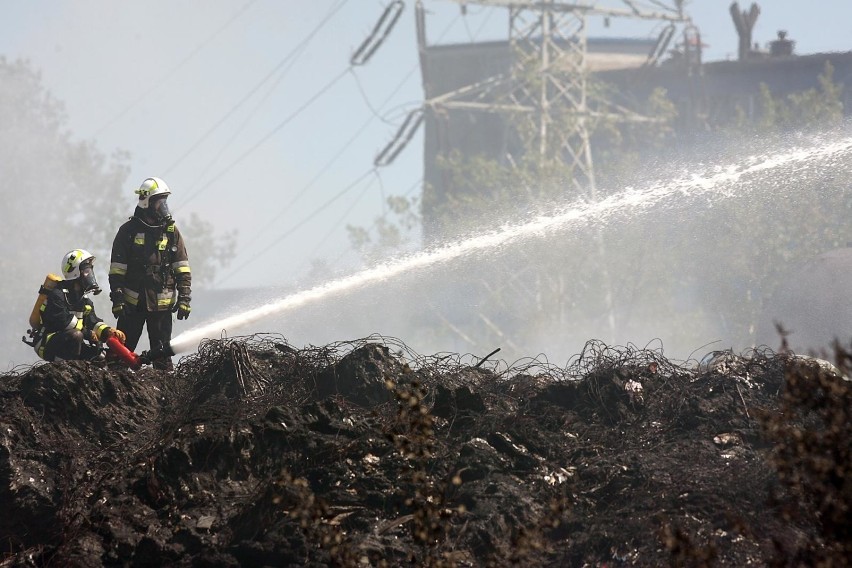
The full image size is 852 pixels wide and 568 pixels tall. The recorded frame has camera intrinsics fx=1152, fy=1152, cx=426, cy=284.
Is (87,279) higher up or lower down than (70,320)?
higher up

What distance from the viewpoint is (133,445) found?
10289 millimetres

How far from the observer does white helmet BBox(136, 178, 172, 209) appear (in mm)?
13562

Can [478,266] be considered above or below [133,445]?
below

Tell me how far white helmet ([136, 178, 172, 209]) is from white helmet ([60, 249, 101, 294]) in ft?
2.99

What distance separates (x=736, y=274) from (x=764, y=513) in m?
23.2

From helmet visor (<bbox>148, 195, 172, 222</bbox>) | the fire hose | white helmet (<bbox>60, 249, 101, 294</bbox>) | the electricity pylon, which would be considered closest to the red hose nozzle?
the fire hose

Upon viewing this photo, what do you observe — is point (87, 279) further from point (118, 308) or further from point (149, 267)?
point (149, 267)

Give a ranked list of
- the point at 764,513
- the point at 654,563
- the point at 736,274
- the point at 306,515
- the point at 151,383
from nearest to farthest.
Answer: the point at 306,515 < the point at 654,563 < the point at 764,513 < the point at 151,383 < the point at 736,274

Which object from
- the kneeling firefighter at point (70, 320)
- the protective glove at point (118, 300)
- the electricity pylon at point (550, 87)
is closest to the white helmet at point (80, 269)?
the kneeling firefighter at point (70, 320)

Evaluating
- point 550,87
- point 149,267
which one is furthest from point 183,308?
point 550,87

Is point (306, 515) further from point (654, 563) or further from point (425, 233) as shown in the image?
point (425, 233)

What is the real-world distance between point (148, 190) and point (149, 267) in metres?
0.91

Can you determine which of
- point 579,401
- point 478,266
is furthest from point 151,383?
point 478,266

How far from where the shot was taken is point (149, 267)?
13.6 metres
